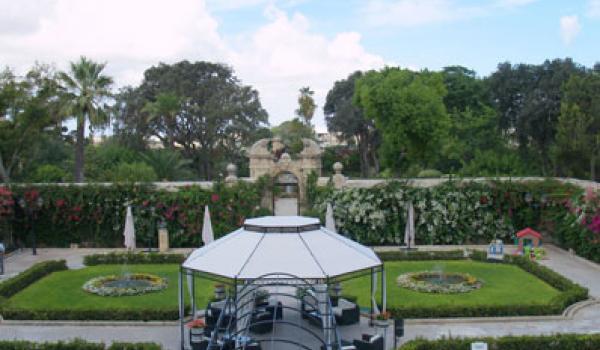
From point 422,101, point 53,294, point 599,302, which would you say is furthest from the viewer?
point 422,101

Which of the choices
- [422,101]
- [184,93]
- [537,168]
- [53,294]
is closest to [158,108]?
[184,93]

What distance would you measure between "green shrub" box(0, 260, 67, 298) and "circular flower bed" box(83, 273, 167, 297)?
180 cm

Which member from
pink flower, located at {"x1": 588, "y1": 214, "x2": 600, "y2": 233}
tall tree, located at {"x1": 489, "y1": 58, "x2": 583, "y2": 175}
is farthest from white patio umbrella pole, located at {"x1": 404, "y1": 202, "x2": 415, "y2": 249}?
tall tree, located at {"x1": 489, "y1": 58, "x2": 583, "y2": 175}

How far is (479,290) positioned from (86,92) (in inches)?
856

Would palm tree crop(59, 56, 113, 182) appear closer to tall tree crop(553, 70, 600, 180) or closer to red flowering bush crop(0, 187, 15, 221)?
red flowering bush crop(0, 187, 15, 221)

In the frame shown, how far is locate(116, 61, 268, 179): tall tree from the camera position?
52156 mm

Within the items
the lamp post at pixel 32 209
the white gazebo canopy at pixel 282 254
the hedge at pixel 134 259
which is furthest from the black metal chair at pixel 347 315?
the lamp post at pixel 32 209

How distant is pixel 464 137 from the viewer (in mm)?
50656

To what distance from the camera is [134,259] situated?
72.7 feet

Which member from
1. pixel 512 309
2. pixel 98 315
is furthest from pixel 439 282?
pixel 98 315

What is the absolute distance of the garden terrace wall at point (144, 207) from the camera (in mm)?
25500

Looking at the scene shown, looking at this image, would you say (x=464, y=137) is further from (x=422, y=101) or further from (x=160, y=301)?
(x=160, y=301)

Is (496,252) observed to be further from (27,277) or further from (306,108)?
(306,108)

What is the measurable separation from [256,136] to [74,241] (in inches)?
1114
